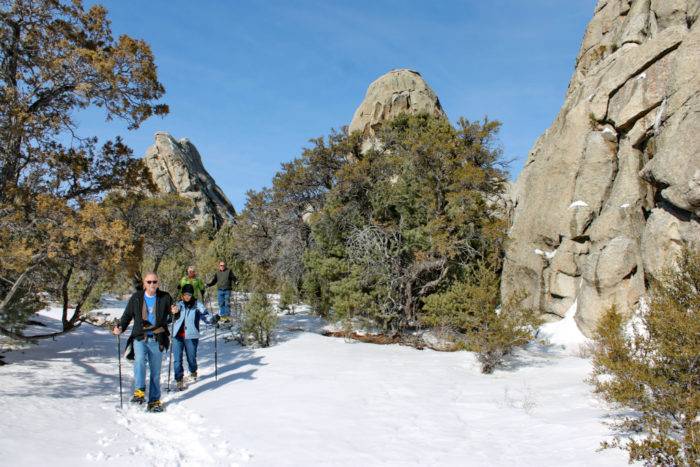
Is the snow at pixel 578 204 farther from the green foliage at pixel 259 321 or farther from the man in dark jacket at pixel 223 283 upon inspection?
the man in dark jacket at pixel 223 283

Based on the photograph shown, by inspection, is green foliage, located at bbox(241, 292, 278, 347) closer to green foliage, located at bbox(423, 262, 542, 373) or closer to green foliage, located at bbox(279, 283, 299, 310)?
green foliage, located at bbox(423, 262, 542, 373)

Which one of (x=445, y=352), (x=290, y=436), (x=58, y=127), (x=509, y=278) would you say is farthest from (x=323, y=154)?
(x=290, y=436)

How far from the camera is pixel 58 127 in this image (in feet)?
27.4

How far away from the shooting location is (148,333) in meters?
6.75

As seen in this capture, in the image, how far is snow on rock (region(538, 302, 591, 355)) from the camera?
40.8ft

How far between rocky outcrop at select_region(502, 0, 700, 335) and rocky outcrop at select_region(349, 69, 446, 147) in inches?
555

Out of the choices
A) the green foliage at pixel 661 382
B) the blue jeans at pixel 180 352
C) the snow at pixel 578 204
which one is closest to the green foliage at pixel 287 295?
the snow at pixel 578 204

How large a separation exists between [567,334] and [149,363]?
10942 mm

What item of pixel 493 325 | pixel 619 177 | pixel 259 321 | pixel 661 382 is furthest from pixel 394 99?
pixel 661 382

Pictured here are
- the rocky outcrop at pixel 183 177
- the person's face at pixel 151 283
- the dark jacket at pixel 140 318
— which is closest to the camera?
the dark jacket at pixel 140 318

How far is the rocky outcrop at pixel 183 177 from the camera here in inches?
1987

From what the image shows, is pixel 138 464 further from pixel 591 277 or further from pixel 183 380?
pixel 591 277

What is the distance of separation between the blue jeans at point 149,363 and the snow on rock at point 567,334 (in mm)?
9632

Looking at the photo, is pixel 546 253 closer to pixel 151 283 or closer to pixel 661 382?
pixel 661 382
